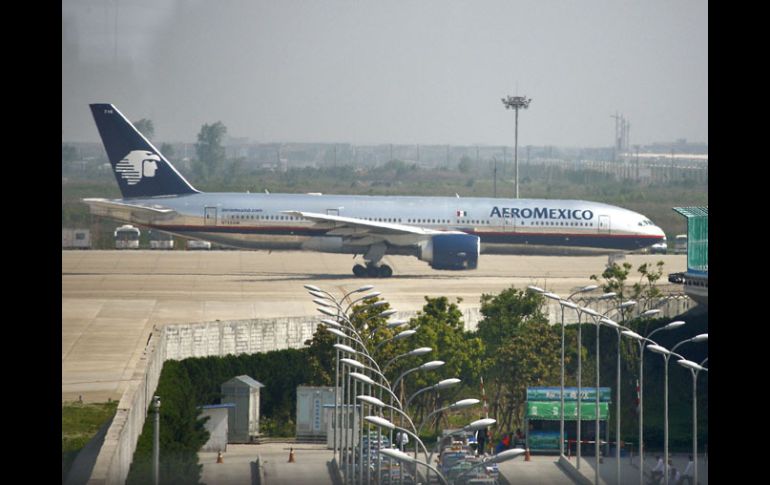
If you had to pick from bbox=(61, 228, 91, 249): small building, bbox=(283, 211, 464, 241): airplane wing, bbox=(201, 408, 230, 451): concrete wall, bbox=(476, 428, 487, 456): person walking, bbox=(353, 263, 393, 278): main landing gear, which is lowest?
bbox=(476, 428, 487, 456): person walking

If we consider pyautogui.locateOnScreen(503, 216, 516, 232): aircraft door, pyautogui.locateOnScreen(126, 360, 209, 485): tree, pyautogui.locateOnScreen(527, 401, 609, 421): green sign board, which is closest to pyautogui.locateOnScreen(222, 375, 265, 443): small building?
pyautogui.locateOnScreen(126, 360, 209, 485): tree

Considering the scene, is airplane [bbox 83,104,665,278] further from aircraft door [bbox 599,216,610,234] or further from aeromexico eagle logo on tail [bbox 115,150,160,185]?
aeromexico eagle logo on tail [bbox 115,150,160,185]

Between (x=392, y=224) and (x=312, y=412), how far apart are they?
84.3 ft

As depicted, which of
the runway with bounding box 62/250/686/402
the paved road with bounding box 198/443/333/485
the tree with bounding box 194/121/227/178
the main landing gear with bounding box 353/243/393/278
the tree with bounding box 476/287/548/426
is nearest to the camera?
the paved road with bounding box 198/443/333/485

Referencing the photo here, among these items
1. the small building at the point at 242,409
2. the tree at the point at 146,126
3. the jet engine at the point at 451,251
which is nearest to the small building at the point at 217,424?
the small building at the point at 242,409

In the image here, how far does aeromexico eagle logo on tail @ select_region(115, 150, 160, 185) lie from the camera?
233 feet

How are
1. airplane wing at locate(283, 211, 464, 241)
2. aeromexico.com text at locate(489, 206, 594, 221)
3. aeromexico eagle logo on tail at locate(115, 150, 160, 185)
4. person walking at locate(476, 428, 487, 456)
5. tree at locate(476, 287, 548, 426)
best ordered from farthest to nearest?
aeromexico eagle logo on tail at locate(115, 150, 160, 185) → aeromexico.com text at locate(489, 206, 594, 221) → airplane wing at locate(283, 211, 464, 241) → tree at locate(476, 287, 548, 426) → person walking at locate(476, 428, 487, 456)

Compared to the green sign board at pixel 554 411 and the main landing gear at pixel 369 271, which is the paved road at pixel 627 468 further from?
the main landing gear at pixel 369 271

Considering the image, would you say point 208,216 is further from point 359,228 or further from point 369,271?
point 369,271

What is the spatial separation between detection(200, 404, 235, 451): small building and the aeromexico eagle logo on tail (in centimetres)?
3326

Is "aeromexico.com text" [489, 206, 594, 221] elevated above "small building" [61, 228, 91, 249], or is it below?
above
